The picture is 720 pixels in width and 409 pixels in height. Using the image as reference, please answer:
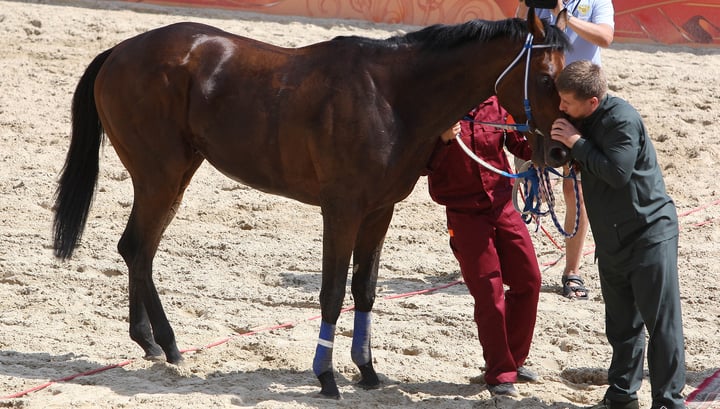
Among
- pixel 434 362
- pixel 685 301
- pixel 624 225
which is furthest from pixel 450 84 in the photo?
pixel 685 301

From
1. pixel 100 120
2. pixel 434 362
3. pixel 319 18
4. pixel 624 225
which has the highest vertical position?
pixel 319 18

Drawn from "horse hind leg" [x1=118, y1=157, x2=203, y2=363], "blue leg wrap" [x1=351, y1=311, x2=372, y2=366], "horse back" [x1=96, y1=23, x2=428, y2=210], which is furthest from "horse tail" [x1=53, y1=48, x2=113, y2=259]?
"blue leg wrap" [x1=351, y1=311, x2=372, y2=366]

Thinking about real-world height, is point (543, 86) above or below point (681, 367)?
above

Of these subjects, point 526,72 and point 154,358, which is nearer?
point 526,72

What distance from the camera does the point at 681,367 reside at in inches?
169

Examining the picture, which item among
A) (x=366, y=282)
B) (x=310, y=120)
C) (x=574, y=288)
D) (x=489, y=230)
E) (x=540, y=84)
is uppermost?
(x=540, y=84)

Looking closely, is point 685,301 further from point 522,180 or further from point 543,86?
point 543,86

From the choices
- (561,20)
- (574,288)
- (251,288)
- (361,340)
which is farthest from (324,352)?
(574,288)

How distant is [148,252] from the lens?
5.24m

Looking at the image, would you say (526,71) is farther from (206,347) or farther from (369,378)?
(206,347)

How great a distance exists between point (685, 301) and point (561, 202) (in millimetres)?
2120

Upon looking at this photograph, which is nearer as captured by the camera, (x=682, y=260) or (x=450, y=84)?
(x=450, y=84)

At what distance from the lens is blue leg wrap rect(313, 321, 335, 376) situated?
15.6 feet

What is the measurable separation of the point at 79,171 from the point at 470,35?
7.88 ft
